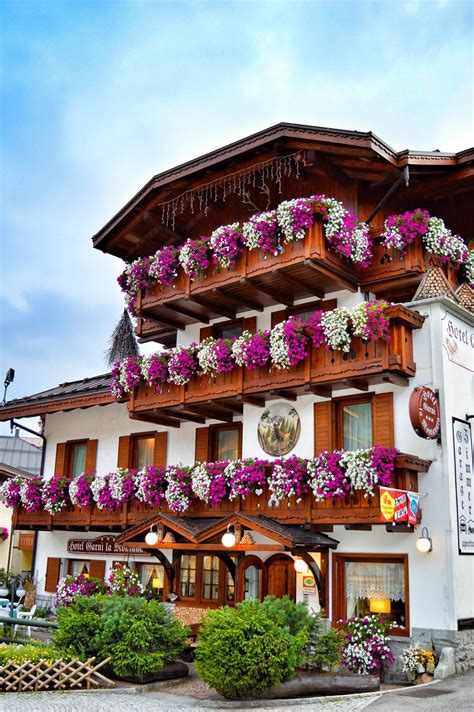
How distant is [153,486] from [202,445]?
1.77 m

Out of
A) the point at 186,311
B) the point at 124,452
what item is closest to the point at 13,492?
the point at 124,452

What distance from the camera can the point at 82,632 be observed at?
1320 centimetres

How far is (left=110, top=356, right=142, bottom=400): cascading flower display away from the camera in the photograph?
19875mm

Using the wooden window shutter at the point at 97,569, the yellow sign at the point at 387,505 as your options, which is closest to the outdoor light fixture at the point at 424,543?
the yellow sign at the point at 387,505

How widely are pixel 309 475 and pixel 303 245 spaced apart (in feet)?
16.1

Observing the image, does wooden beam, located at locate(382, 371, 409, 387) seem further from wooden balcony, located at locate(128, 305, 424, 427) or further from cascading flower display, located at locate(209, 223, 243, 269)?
cascading flower display, located at locate(209, 223, 243, 269)

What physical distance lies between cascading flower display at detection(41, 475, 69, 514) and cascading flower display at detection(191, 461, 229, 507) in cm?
559

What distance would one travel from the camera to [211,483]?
57.6 ft

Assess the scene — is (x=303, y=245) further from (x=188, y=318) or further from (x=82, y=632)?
(x=82, y=632)

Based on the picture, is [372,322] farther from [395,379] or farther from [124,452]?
[124,452]

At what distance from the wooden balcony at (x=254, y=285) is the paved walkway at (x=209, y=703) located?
8654 mm

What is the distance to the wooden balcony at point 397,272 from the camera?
16844 mm

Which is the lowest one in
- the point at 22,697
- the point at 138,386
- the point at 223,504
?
the point at 22,697

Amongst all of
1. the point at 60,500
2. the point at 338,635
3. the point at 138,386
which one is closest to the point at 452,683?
the point at 338,635
